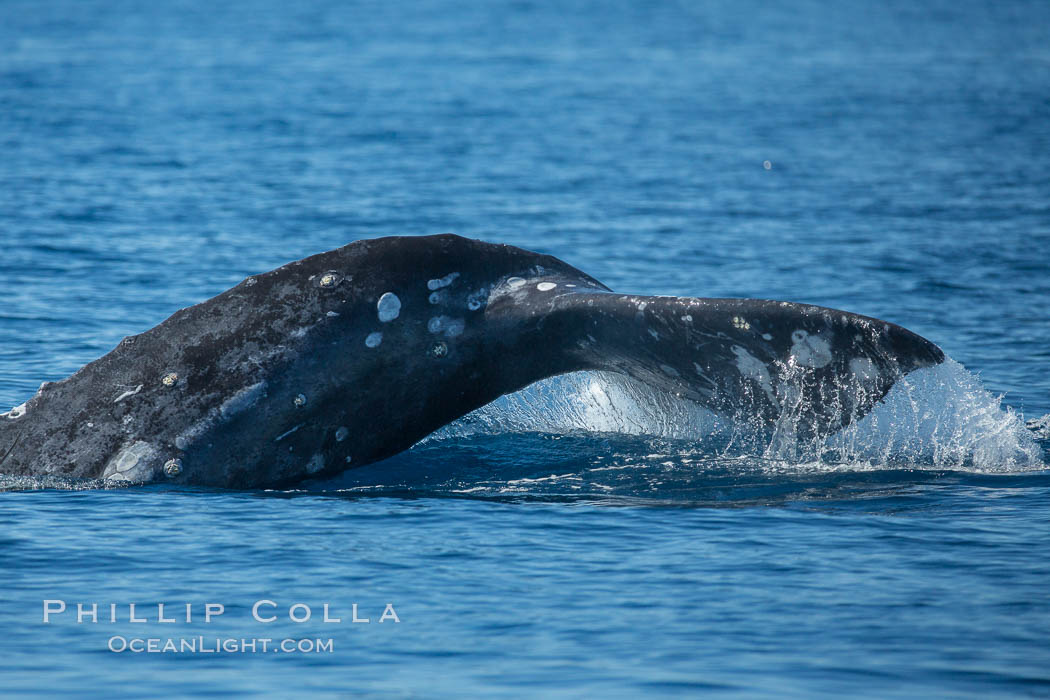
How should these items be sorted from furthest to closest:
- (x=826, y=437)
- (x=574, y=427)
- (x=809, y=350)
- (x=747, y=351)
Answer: (x=574, y=427) < (x=826, y=437) < (x=747, y=351) < (x=809, y=350)

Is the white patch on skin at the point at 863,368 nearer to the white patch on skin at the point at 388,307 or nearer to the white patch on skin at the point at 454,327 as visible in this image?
the white patch on skin at the point at 454,327

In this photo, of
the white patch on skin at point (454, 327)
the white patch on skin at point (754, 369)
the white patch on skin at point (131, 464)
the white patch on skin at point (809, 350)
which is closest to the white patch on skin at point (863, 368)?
the white patch on skin at point (809, 350)

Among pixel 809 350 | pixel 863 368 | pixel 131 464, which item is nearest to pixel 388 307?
pixel 131 464

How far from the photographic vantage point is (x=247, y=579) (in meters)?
8.64

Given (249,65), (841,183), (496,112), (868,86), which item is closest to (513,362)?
(841,183)

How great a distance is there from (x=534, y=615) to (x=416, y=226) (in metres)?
17.1

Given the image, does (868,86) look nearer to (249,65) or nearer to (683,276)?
(249,65)

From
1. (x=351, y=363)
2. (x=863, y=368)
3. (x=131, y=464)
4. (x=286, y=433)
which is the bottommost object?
(x=131, y=464)

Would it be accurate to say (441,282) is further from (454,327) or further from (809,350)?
(809,350)

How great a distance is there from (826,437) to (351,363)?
9.54 ft

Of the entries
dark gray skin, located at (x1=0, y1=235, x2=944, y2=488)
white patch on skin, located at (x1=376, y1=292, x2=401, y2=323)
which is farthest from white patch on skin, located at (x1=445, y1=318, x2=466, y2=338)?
white patch on skin, located at (x1=376, y1=292, x2=401, y2=323)

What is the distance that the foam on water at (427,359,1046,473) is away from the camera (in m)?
9.65

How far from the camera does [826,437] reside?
372 inches

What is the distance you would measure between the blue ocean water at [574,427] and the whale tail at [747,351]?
0.96 ft
